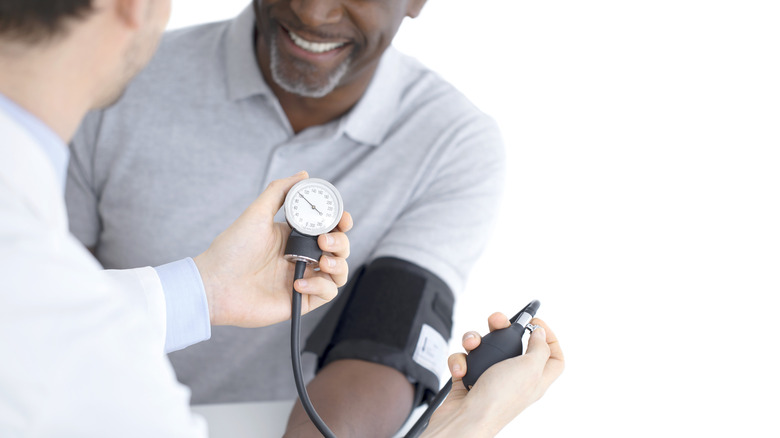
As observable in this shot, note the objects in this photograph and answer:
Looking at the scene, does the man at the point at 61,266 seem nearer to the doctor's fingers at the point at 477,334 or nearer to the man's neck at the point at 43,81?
the man's neck at the point at 43,81

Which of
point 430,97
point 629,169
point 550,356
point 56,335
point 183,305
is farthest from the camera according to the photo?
point 629,169

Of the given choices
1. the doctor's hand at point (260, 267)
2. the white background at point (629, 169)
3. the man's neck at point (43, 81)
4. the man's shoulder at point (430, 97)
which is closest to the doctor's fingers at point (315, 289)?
the doctor's hand at point (260, 267)

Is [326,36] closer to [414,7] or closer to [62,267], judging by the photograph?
[414,7]

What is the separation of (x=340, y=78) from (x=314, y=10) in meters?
0.16

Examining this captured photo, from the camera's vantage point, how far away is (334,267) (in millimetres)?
1053

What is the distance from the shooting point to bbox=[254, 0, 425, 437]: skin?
1.13 m

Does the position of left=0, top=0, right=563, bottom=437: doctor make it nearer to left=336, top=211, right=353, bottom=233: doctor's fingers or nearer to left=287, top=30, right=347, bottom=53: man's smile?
left=336, top=211, right=353, bottom=233: doctor's fingers

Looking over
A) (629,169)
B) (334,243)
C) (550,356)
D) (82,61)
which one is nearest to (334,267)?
(334,243)

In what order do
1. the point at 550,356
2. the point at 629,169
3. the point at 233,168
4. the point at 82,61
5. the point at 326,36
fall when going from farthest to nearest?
the point at 629,169 < the point at 233,168 < the point at 326,36 < the point at 550,356 < the point at 82,61

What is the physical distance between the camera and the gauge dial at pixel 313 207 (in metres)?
1.03

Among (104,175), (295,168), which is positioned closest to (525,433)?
(295,168)

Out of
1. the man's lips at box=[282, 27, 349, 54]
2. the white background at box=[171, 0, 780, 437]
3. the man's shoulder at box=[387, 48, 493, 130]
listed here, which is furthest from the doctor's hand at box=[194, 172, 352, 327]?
the white background at box=[171, 0, 780, 437]

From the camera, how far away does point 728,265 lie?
7.36 feet

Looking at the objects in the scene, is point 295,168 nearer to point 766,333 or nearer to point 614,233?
point 614,233
